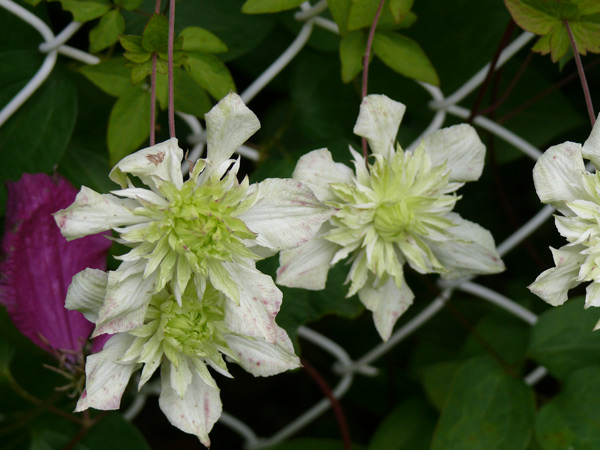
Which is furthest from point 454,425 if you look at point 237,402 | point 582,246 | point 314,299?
point 237,402

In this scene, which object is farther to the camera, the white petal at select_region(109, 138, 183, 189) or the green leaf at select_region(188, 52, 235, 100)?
the green leaf at select_region(188, 52, 235, 100)

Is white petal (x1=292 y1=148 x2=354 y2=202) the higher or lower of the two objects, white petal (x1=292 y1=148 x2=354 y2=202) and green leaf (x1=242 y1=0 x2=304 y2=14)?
the lower

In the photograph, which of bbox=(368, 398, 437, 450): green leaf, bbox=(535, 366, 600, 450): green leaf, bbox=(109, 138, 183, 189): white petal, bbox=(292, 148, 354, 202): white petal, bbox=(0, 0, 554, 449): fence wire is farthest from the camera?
bbox=(368, 398, 437, 450): green leaf

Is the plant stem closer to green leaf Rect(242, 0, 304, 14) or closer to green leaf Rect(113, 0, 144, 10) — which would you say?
green leaf Rect(242, 0, 304, 14)

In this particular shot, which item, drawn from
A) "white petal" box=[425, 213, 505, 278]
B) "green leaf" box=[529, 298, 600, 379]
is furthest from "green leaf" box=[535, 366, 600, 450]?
"white petal" box=[425, 213, 505, 278]

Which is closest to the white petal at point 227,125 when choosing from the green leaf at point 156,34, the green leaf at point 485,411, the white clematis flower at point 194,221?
the white clematis flower at point 194,221

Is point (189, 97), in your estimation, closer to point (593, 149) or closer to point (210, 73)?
point (210, 73)

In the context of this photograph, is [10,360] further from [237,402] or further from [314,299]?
[237,402]
